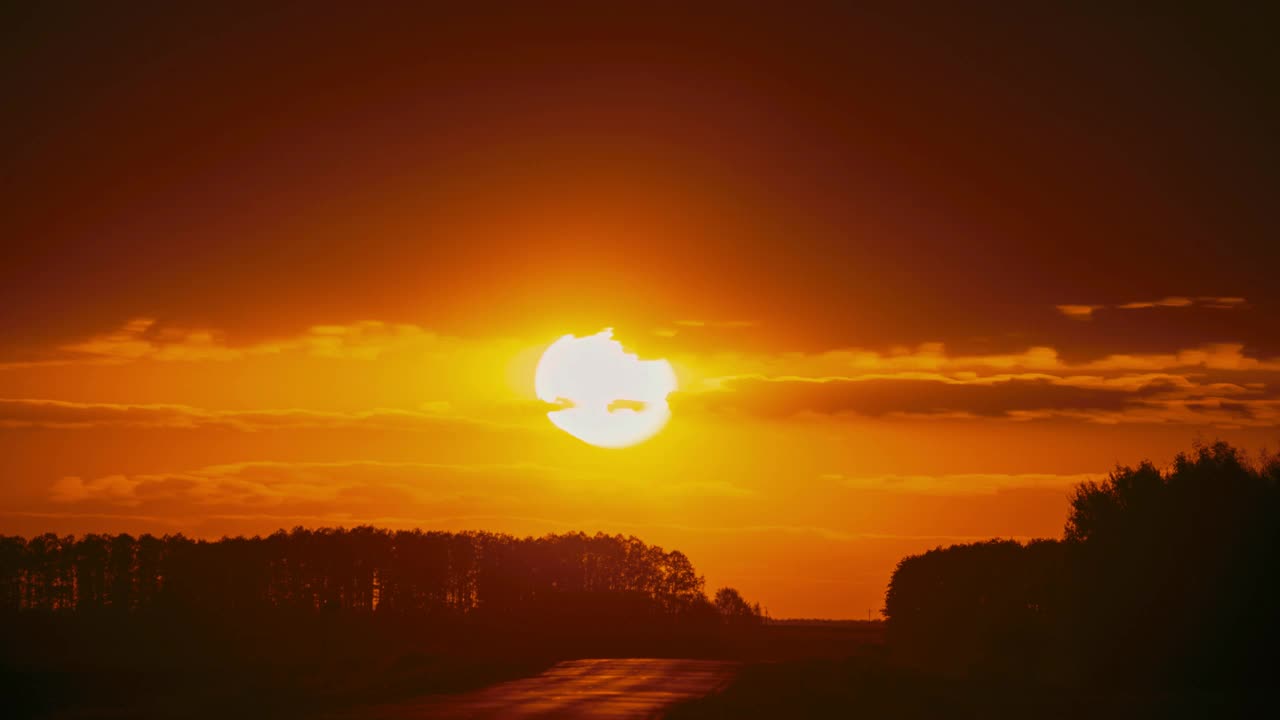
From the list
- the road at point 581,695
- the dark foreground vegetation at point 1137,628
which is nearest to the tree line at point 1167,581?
the dark foreground vegetation at point 1137,628

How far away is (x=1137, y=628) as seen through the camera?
65.6 m

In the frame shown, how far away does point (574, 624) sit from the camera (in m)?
187

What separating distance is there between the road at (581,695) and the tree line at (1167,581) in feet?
70.6

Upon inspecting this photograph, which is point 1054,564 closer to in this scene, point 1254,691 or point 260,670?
point 1254,691

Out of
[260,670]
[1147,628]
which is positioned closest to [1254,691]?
[1147,628]

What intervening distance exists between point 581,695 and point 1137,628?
30853mm

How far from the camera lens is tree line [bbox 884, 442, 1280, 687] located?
60.6 meters

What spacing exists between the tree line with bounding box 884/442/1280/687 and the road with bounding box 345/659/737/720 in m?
21.5

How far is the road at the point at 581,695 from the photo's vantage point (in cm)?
5012

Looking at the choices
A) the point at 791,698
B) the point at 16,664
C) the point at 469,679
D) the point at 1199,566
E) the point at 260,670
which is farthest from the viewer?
the point at 16,664

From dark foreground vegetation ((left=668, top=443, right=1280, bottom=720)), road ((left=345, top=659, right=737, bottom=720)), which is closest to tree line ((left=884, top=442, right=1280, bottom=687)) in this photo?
dark foreground vegetation ((left=668, top=443, right=1280, bottom=720))

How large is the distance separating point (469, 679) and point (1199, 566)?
1715 inches

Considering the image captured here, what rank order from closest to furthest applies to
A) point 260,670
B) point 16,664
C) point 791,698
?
point 791,698 → point 260,670 → point 16,664

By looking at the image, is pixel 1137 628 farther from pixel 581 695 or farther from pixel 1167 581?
pixel 581 695
